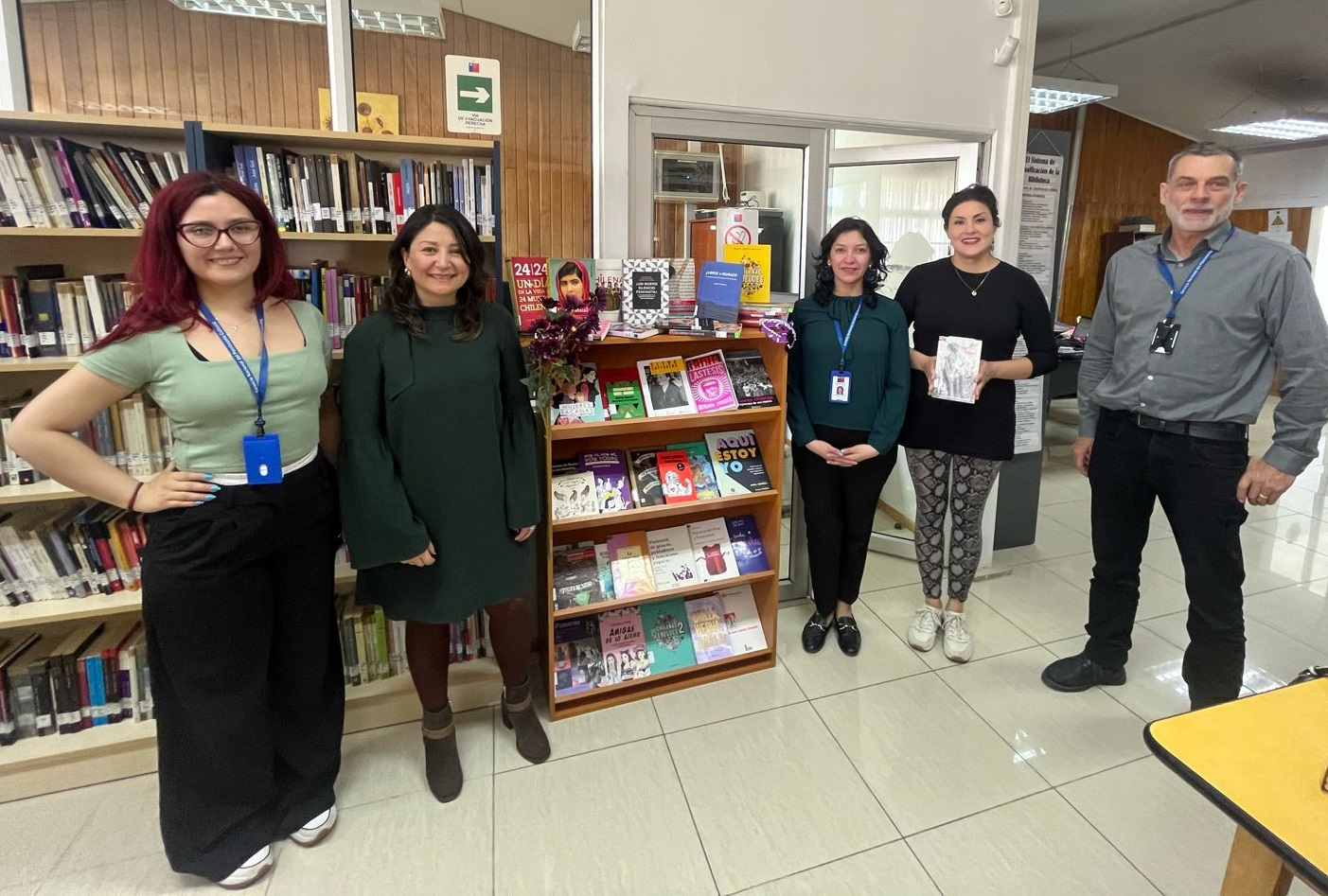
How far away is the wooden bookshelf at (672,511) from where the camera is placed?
2395 millimetres

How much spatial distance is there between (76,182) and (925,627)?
324 centimetres

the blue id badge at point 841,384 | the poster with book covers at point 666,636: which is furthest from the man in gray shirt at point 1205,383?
the poster with book covers at point 666,636

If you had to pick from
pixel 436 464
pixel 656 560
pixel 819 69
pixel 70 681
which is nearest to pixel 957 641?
pixel 656 560

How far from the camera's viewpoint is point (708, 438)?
8.80 feet

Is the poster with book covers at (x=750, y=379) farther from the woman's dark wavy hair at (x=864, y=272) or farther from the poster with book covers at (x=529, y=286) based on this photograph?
the poster with book covers at (x=529, y=286)

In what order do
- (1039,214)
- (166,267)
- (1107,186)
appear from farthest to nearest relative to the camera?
(1107,186) → (1039,214) → (166,267)

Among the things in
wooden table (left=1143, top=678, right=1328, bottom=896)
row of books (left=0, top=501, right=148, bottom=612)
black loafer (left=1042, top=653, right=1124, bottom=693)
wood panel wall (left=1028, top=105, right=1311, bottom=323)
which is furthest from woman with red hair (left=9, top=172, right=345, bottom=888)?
wood panel wall (left=1028, top=105, right=1311, bottom=323)

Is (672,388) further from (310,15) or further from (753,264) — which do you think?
(310,15)

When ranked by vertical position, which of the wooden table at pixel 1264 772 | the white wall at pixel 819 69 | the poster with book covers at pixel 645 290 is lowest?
the wooden table at pixel 1264 772

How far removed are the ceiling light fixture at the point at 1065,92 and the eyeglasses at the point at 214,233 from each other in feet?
19.1

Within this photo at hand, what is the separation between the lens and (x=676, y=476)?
258cm

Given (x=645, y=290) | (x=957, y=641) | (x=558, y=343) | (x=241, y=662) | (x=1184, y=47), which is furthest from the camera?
(x=1184, y=47)

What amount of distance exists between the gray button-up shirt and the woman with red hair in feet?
7.99

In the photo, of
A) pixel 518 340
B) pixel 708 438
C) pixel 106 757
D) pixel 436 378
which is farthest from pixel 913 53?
pixel 106 757
